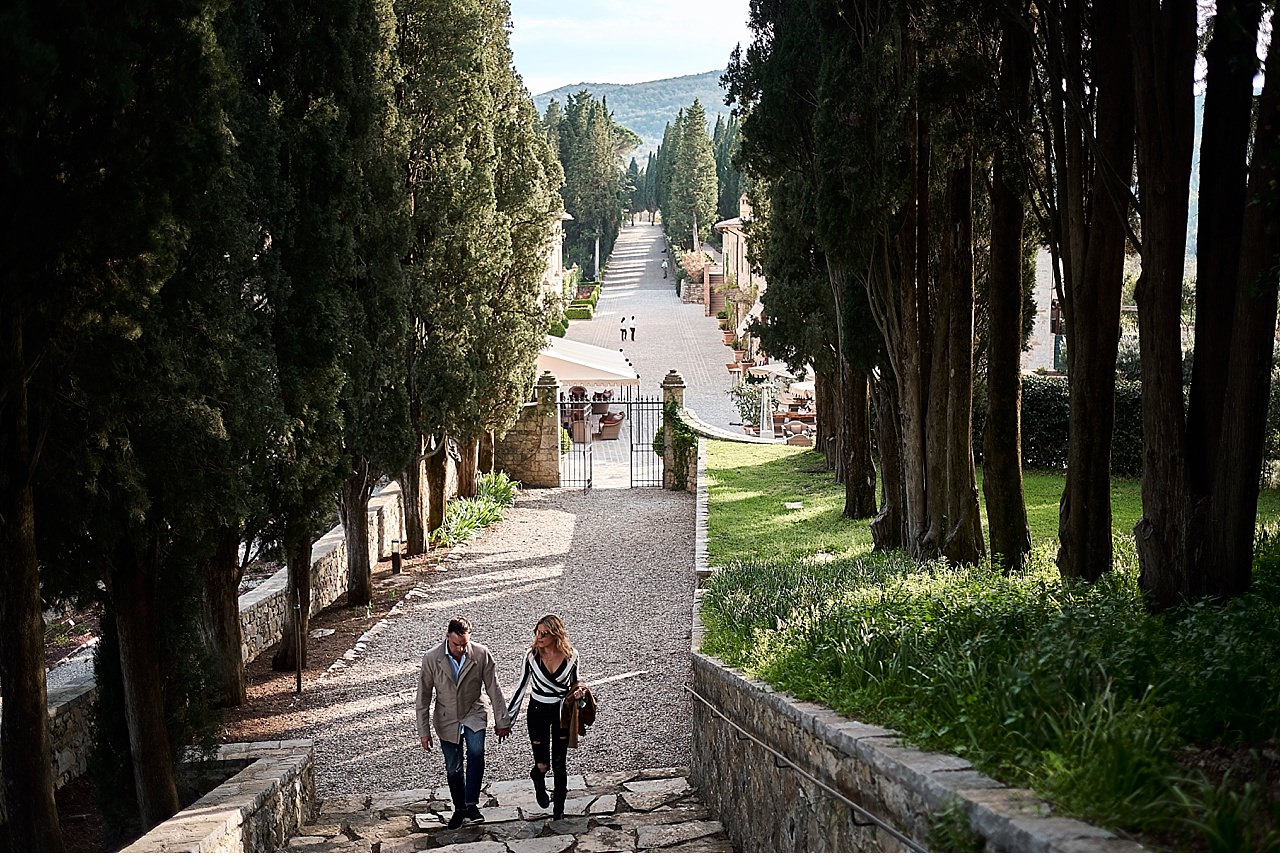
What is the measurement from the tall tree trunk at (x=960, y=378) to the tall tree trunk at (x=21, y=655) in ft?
22.6

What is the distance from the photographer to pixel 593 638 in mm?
12609

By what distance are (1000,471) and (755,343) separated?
114 feet

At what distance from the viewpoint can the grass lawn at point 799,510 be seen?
1310 cm

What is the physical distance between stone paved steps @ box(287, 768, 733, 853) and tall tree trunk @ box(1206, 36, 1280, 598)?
10.1 ft

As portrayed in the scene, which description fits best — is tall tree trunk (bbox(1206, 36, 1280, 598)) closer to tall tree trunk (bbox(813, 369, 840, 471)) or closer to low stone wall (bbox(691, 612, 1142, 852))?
low stone wall (bbox(691, 612, 1142, 852))

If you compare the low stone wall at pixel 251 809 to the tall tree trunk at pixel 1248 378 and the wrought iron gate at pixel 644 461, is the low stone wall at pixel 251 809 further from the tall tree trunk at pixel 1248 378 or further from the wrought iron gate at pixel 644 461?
the wrought iron gate at pixel 644 461

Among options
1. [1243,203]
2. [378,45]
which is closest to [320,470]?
[378,45]

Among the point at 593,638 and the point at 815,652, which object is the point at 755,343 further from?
the point at 815,652

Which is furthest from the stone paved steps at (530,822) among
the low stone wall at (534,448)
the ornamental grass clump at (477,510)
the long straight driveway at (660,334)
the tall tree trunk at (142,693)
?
the long straight driveway at (660,334)

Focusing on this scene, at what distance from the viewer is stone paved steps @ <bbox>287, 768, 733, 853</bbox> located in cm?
664

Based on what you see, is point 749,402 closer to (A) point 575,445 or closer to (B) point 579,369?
(A) point 575,445

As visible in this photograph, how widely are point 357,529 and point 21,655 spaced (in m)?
7.86

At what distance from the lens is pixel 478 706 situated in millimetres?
7312

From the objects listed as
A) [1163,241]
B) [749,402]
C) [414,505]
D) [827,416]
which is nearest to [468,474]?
[414,505]
